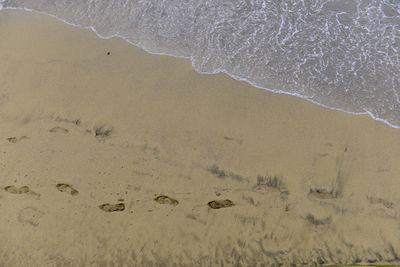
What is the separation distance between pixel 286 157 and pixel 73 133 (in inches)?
196

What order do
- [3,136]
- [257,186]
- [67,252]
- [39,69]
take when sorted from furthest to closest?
[39,69] < [3,136] < [257,186] < [67,252]

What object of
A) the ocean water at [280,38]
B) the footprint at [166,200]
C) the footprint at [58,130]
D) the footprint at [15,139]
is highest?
the ocean water at [280,38]

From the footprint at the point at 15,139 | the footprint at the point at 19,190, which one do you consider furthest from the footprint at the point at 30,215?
the footprint at the point at 15,139

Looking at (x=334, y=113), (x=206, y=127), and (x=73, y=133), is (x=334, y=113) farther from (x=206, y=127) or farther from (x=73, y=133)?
(x=73, y=133)

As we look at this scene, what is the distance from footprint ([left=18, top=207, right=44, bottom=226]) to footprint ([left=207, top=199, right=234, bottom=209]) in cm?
355

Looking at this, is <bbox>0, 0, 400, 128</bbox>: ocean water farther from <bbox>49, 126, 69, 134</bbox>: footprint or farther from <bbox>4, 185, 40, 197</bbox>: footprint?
<bbox>4, 185, 40, 197</bbox>: footprint

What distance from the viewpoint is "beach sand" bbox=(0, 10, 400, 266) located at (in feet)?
18.6

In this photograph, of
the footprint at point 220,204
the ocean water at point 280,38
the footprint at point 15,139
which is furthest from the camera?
the ocean water at point 280,38

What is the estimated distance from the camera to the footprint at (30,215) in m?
5.81

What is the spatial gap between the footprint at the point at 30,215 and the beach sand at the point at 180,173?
0.07 feet

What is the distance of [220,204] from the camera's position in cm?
594

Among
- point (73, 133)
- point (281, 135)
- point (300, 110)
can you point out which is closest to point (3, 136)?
point (73, 133)

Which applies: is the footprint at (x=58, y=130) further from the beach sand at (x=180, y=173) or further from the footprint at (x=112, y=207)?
the footprint at (x=112, y=207)

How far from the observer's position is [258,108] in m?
6.93
